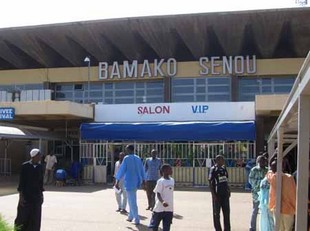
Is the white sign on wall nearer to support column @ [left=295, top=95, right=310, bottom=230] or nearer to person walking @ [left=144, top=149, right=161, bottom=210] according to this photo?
person walking @ [left=144, top=149, right=161, bottom=210]

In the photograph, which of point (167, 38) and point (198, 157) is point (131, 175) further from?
point (167, 38)

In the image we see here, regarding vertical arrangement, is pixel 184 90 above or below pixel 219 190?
above

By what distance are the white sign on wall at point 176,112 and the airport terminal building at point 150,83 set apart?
0.05 metres

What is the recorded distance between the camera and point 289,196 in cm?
682

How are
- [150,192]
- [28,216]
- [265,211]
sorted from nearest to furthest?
[28,216] < [265,211] < [150,192]

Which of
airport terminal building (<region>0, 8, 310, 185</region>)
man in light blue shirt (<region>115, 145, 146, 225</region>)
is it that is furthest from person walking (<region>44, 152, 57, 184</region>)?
man in light blue shirt (<region>115, 145, 146, 225</region>)

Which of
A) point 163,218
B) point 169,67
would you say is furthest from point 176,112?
point 163,218

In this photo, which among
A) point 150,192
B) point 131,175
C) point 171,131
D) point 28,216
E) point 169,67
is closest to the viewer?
point 28,216

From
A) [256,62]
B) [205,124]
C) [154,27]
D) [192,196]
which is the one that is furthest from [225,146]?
[154,27]

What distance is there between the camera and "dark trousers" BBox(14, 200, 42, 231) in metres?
7.68

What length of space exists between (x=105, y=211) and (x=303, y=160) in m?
8.53

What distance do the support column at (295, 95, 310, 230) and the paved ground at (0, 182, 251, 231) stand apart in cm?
573

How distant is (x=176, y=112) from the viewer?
2300cm

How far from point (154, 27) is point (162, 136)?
8083 millimetres
